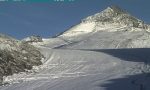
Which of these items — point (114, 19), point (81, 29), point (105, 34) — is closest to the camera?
point (105, 34)

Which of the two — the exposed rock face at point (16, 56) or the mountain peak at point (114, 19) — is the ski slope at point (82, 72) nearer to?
the exposed rock face at point (16, 56)

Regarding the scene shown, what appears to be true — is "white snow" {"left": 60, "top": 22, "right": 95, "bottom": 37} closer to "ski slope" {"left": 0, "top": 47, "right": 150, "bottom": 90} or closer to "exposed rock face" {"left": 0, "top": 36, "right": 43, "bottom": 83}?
"ski slope" {"left": 0, "top": 47, "right": 150, "bottom": 90}

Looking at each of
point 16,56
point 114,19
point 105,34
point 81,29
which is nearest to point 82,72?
point 16,56

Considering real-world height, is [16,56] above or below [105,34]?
below

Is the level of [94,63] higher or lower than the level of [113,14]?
lower

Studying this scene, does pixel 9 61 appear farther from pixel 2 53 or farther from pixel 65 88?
pixel 65 88

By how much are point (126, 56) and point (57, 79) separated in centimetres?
1147

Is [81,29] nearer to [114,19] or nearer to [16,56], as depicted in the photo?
[114,19]

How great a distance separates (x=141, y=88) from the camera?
2109 cm

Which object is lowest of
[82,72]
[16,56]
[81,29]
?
[82,72]

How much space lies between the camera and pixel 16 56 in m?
33.9

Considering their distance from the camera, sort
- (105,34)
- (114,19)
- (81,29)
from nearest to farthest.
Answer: (105,34)
(81,29)
(114,19)

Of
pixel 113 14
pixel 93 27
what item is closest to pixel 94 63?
pixel 93 27

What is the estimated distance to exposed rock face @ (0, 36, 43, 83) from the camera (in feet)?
104
